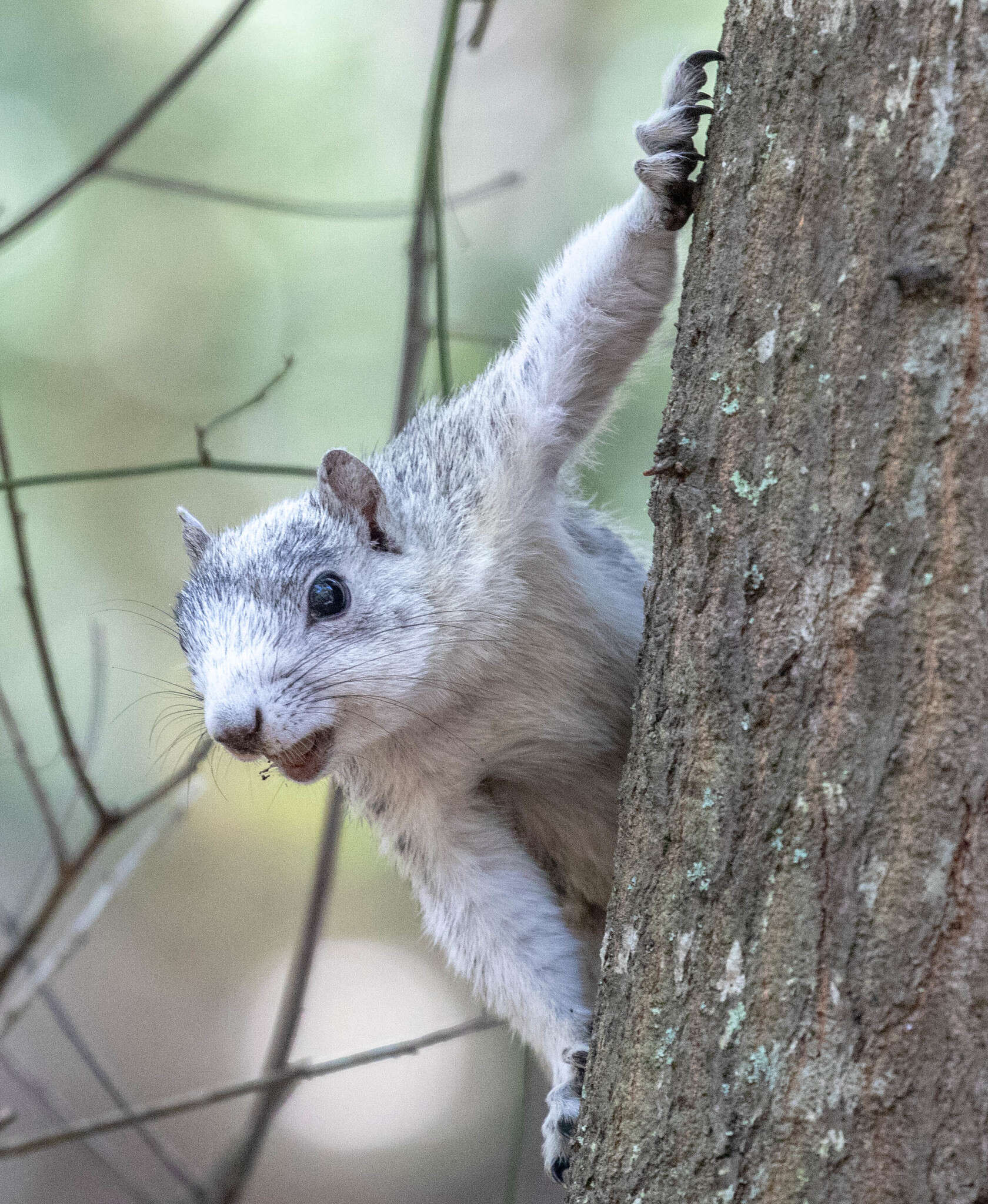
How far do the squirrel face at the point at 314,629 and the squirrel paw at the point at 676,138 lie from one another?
1.00m

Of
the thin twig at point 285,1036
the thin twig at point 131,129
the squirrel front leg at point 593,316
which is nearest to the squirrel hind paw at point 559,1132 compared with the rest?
the thin twig at point 285,1036

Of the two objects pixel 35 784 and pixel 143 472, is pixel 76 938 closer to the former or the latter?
pixel 35 784

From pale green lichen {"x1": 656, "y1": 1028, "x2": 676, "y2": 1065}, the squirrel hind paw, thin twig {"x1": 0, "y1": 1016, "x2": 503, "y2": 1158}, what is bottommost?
pale green lichen {"x1": 656, "y1": 1028, "x2": 676, "y2": 1065}

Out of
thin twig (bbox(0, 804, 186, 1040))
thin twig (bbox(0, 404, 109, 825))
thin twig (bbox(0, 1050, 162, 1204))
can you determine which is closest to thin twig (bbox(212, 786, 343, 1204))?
thin twig (bbox(0, 1050, 162, 1204))

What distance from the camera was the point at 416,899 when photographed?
3.52 metres

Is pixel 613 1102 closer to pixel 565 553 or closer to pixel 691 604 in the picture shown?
pixel 691 604

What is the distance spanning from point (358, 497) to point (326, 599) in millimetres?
311

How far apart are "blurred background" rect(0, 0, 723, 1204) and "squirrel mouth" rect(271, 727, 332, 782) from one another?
4038 mm

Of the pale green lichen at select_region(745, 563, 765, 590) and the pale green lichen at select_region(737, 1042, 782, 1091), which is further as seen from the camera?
the pale green lichen at select_region(745, 563, 765, 590)

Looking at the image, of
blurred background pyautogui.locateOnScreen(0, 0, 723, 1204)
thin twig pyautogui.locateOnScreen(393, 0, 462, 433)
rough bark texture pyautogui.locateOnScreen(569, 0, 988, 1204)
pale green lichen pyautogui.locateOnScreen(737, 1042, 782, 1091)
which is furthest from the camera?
blurred background pyautogui.locateOnScreen(0, 0, 723, 1204)

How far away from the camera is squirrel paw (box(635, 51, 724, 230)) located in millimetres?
2627

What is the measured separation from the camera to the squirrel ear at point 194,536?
11.5 feet

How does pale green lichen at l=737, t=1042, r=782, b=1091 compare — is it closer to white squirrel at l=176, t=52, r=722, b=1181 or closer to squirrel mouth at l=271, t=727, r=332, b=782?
white squirrel at l=176, t=52, r=722, b=1181

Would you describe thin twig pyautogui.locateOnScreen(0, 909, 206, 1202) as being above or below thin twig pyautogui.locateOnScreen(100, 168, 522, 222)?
below
